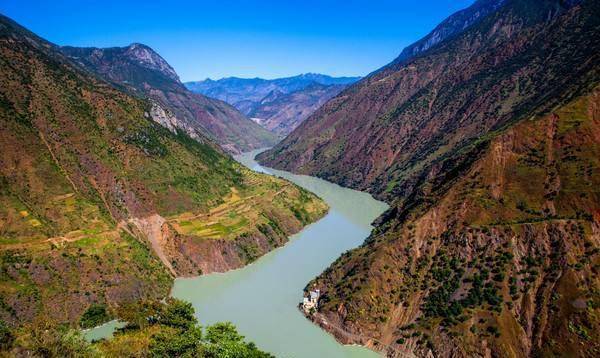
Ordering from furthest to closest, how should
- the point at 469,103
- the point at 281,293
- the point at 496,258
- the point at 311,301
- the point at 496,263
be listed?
1. the point at 469,103
2. the point at 281,293
3. the point at 311,301
4. the point at 496,258
5. the point at 496,263

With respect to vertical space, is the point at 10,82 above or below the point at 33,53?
below

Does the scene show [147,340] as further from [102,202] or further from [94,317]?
[102,202]

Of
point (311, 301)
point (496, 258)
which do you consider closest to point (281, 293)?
point (311, 301)

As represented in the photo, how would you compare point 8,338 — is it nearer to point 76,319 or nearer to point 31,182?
point 76,319

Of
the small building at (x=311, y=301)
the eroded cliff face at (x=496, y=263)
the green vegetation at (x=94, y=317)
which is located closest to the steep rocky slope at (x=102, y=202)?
the green vegetation at (x=94, y=317)

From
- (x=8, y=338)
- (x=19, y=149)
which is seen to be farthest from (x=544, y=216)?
(x=19, y=149)
